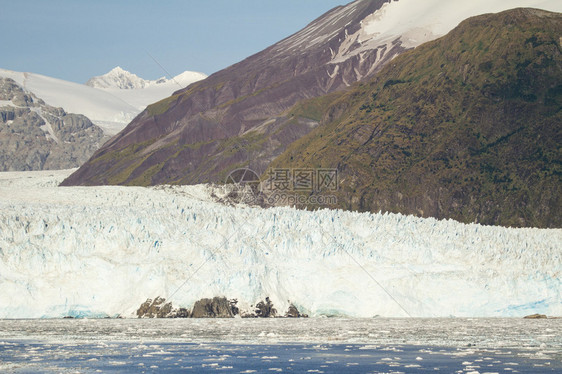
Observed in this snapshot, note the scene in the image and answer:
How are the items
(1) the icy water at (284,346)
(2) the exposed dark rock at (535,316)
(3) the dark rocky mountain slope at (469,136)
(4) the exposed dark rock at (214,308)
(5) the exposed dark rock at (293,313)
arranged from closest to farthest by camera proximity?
1. (1) the icy water at (284,346)
2. (4) the exposed dark rock at (214,308)
3. (5) the exposed dark rock at (293,313)
4. (2) the exposed dark rock at (535,316)
5. (3) the dark rocky mountain slope at (469,136)

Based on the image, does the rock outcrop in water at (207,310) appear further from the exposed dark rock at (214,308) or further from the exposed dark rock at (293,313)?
the exposed dark rock at (293,313)

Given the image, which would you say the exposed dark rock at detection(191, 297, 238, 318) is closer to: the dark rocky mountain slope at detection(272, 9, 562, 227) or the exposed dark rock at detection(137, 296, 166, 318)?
the exposed dark rock at detection(137, 296, 166, 318)

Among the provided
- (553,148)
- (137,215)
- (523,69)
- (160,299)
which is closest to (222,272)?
(160,299)

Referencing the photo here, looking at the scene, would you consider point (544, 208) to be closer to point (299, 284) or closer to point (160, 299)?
point (299, 284)

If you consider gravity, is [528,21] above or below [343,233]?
above

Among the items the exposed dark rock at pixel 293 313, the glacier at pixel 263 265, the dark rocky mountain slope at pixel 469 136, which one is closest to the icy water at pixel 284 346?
the exposed dark rock at pixel 293 313

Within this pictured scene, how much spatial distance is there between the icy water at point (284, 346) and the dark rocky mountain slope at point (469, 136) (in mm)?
79844

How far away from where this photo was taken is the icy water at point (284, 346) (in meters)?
32.2

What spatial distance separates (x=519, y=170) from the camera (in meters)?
128

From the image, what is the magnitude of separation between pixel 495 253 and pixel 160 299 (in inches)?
1003

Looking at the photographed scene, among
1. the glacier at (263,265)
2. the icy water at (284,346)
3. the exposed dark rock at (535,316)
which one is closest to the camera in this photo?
the icy water at (284,346)

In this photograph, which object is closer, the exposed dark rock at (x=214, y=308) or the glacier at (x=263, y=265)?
the exposed dark rock at (x=214, y=308)

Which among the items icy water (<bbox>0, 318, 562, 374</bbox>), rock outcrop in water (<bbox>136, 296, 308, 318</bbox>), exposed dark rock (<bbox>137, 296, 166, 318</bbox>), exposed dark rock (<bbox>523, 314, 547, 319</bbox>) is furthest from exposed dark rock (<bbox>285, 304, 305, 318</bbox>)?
exposed dark rock (<bbox>523, 314, 547, 319</bbox>)

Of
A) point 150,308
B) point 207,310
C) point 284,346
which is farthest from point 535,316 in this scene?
point 150,308
